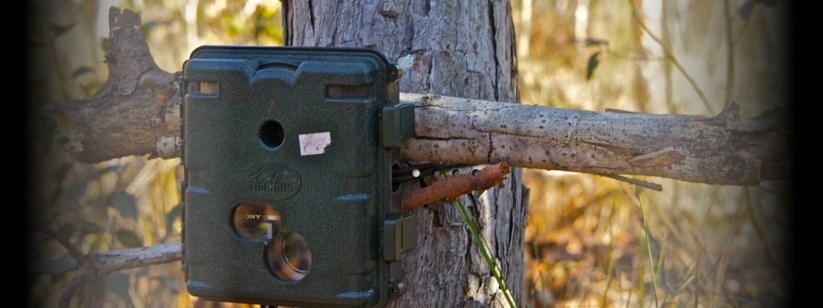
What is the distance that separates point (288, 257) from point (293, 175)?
0.17 m

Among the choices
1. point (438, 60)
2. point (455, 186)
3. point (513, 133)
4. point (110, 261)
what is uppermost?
point (438, 60)

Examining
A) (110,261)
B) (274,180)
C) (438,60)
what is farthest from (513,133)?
(110,261)

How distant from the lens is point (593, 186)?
4648 mm

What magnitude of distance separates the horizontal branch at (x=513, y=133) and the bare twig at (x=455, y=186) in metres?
0.06

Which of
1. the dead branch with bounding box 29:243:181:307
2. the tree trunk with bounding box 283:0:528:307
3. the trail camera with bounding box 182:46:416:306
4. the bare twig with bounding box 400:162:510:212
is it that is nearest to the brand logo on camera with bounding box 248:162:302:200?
the trail camera with bounding box 182:46:416:306

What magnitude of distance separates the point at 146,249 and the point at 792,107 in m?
1.56

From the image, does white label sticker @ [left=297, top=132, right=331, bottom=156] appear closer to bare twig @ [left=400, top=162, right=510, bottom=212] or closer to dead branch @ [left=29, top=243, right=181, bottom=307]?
bare twig @ [left=400, top=162, right=510, bottom=212]

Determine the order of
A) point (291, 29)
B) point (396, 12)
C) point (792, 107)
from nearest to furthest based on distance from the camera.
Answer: point (792, 107) < point (396, 12) < point (291, 29)

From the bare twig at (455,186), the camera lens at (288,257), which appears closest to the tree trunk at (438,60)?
the bare twig at (455,186)

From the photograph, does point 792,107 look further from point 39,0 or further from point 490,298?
point 39,0

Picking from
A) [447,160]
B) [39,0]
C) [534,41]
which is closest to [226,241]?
[447,160]

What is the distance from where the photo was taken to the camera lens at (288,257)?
1.78 m

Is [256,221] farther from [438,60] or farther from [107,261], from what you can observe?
[107,261]

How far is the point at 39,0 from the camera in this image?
2.42 metres
